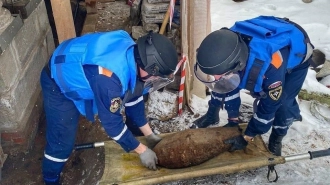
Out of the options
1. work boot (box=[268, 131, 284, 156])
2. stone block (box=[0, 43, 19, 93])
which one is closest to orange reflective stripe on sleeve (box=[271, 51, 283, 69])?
work boot (box=[268, 131, 284, 156])

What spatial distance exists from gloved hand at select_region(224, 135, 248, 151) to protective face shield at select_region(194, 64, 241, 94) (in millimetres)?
622

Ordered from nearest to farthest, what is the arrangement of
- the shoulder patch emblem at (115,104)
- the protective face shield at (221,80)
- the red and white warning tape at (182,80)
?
the shoulder patch emblem at (115,104)
the protective face shield at (221,80)
the red and white warning tape at (182,80)

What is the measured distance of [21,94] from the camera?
366 centimetres

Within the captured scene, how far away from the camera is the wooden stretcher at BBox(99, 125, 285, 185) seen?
116 inches

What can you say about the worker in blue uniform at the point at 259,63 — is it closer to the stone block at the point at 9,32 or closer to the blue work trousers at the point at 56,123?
the blue work trousers at the point at 56,123

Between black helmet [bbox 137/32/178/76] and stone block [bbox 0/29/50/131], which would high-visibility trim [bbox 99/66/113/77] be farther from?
stone block [bbox 0/29/50/131]

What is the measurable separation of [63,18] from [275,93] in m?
2.25

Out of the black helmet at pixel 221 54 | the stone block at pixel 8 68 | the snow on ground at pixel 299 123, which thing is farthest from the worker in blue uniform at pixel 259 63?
the stone block at pixel 8 68

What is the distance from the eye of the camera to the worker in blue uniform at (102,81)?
2.52m

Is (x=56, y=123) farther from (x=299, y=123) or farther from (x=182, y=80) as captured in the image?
(x=299, y=123)

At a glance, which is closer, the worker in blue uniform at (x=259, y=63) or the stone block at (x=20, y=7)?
the worker in blue uniform at (x=259, y=63)

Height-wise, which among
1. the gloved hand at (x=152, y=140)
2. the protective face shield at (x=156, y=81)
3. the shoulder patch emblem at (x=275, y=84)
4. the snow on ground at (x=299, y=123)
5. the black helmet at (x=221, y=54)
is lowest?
the snow on ground at (x=299, y=123)

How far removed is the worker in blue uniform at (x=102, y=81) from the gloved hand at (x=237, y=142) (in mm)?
718

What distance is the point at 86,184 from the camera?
3.52 meters
